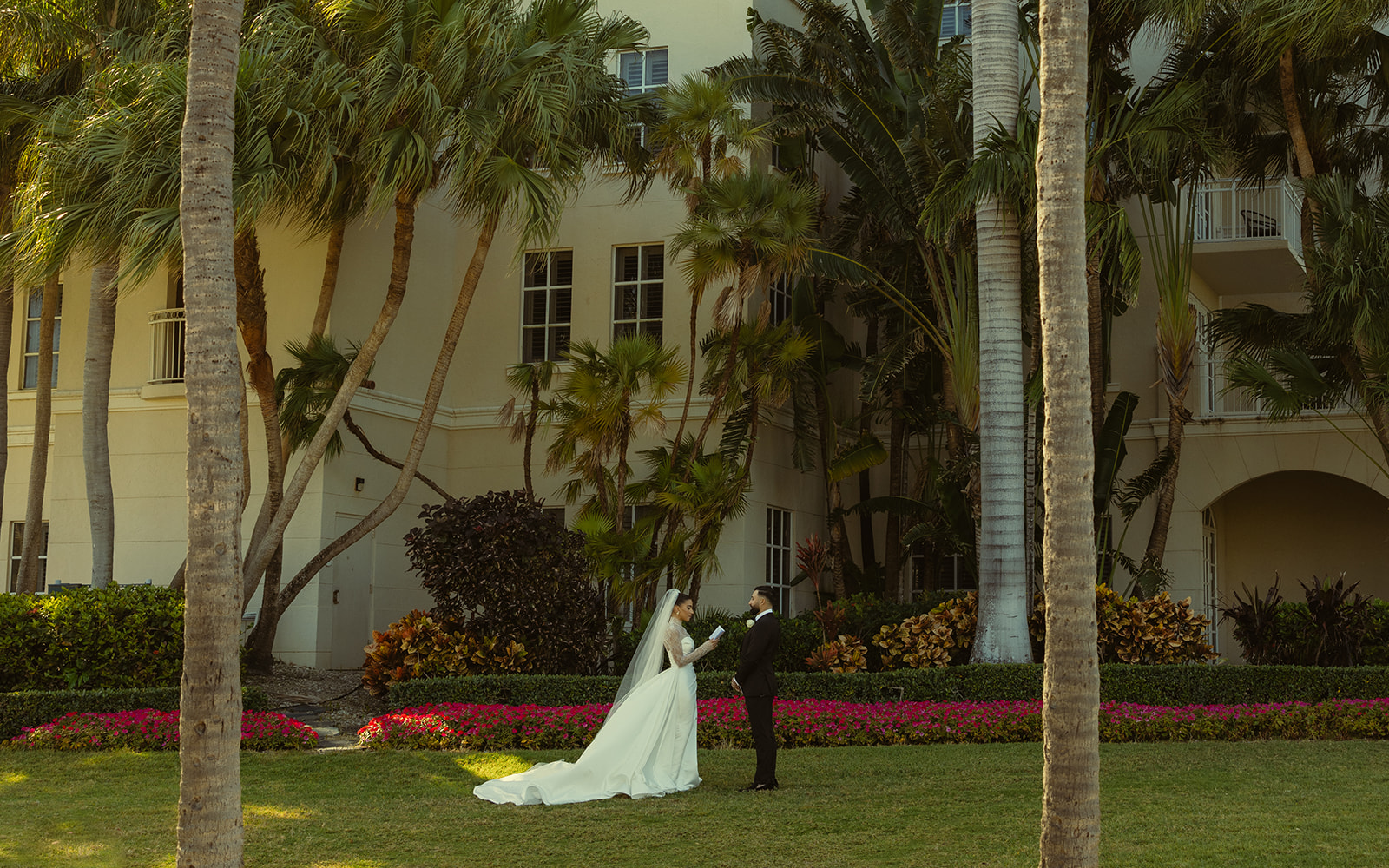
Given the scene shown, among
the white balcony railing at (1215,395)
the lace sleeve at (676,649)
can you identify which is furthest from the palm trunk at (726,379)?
the white balcony railing at (1215,395)

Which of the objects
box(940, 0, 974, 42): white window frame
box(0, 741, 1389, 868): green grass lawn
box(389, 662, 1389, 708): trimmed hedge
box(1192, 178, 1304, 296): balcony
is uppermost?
box(940, 0, 974, 42): white window frame

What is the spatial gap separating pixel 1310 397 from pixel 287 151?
12.0 m

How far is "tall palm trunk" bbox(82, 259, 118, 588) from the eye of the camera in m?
15.0

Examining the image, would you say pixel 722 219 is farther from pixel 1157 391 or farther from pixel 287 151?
pixel 1157 391

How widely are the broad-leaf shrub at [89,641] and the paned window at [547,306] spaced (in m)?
7.80

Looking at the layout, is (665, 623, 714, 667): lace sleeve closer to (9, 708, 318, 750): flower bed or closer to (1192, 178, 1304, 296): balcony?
(9, 708, 318, 750): flower bed

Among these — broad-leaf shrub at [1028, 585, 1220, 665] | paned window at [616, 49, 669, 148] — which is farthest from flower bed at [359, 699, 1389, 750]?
paned window at [616, 49, 669, 148]

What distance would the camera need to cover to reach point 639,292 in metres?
19.3

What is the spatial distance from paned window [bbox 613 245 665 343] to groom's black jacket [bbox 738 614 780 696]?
32.1 feet

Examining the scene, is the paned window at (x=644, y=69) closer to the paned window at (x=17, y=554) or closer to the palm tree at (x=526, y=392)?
the palm tree at (x=526, y=392)

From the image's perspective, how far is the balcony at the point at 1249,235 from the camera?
18969 mm

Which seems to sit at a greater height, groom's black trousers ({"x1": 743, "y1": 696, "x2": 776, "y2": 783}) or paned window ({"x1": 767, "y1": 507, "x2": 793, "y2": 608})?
paned window ({"x1": 767, "y1": 507, "x2": 793, "y2": 608})

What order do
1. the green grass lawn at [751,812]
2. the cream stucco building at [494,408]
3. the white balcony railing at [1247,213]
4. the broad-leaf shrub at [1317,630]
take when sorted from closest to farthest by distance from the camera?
the green grass lawn at [751,812] → the broad-leaf shrub at [1317,630] → the cream stucco building at [494,408] → the white balcony railing at [1247,213]

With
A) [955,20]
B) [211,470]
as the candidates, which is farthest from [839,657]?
[955,20]
